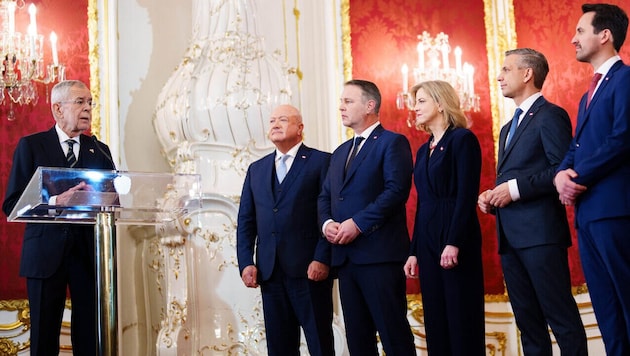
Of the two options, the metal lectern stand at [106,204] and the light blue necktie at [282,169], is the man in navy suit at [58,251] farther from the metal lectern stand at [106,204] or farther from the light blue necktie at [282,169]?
the light blue necktie at [282,169]

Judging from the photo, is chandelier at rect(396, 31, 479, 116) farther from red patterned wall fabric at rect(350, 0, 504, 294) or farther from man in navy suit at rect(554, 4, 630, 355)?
man in navy suit at rect(554, 4, 630, 355)

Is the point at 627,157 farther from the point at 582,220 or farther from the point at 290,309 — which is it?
the point at 290,309

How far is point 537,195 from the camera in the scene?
3.26 meters

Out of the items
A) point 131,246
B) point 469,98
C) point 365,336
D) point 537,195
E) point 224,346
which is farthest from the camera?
point 469,98

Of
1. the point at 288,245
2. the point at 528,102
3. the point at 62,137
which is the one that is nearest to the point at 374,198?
the point at 288,245

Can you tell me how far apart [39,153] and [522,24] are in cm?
366

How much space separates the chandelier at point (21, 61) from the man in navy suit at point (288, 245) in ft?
5.40

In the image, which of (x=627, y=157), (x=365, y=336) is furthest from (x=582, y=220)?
(x=365, y=336)

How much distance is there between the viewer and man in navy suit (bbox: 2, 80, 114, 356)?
3531 millimetres

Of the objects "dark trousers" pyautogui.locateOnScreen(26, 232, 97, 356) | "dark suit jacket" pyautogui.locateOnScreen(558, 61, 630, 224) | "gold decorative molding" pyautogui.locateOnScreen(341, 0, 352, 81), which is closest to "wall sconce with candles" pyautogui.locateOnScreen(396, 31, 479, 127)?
"gold decorative molding" pyautogui.locateOnScreen(341, 0, 352, 81)

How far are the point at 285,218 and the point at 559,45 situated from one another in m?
2.84

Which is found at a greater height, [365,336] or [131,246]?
[131,246]

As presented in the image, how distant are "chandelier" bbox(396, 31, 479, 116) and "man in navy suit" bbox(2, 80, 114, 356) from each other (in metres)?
2.54

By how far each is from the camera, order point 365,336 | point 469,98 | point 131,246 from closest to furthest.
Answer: point 365,336 → point 131,246 → point 469,98
